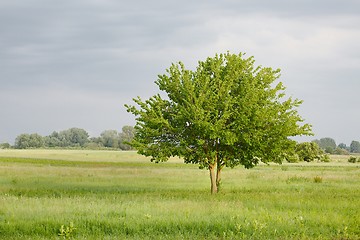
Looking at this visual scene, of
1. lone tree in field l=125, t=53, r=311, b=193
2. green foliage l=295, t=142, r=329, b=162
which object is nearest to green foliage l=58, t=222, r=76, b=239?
Answer: lone tree in field l=125, t=53, r=311, b=193

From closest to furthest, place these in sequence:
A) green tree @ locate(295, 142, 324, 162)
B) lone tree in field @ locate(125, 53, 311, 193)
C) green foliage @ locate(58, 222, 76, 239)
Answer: green foliage @ locate(58, 222, 76, 239)
lone tree in field @ locate(125, 53, 311, 193)
green tree @ locate(295, 142, 324, 162)

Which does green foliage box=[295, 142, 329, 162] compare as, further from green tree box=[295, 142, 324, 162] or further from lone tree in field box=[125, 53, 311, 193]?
lone tree in field box=[125, 53, 311, 193]

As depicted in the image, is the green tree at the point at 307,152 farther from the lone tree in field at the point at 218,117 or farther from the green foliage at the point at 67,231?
the green foliage at the point at 67,231

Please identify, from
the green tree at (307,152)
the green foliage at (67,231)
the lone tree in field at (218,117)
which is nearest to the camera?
the green foliage at (67,231)

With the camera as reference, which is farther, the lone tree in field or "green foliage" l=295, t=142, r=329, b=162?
"green foliage" l=295, t=142, r=329, b=162

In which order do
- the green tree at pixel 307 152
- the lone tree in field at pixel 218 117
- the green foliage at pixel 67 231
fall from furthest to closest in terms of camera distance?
the green tree at pixel 307 152, the lone tree in field at pixel 218 117, the green foliage at pixel 67 231

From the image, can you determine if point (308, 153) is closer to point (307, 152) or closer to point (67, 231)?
point (307, 152)

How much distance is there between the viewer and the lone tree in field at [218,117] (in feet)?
106

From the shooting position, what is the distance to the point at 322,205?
1030 inches

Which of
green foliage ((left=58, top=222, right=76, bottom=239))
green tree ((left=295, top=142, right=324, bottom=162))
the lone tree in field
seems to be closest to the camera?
green foliage ((left=58, top=222, right=76, bottom=239))

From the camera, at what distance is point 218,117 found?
33156 mm


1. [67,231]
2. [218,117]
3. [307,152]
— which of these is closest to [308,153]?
[307,152]

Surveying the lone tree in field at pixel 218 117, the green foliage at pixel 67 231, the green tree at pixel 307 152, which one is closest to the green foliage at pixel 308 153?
the green tree at pixel 307 152

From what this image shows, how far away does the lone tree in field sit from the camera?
106 ft
